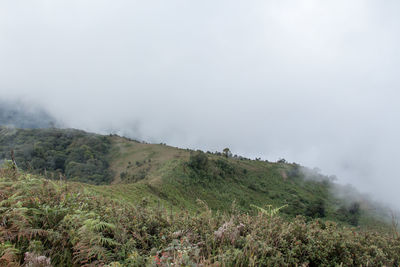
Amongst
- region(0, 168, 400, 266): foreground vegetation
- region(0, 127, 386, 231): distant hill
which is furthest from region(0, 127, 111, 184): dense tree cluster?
region(0, 168, 400, 266): foreground vegetation

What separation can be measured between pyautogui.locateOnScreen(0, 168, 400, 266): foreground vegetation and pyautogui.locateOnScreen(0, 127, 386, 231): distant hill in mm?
21384

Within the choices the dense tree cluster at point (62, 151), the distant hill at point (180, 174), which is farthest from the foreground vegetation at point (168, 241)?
the dense tree cluster at point (62, 151)

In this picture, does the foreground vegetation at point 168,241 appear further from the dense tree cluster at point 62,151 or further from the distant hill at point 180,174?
the dense tree cluster at point 62,151

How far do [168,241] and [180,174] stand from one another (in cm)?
3834

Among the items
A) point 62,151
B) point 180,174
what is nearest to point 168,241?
point 180,174

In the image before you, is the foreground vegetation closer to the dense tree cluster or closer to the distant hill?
the distant hill

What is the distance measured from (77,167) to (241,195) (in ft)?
114

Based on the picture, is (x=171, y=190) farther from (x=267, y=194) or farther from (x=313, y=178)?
(x=313, y=178)

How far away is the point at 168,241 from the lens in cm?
385

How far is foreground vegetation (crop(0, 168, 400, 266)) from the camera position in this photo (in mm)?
3217

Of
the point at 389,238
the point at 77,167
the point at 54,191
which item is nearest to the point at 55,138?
the point at 77,167

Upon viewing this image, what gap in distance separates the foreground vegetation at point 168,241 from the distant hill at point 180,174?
70.2 ft

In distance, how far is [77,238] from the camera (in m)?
3.49

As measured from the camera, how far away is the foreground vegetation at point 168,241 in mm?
3217
